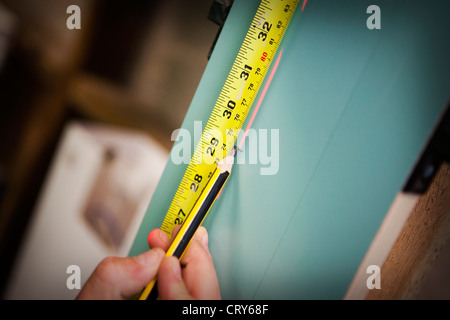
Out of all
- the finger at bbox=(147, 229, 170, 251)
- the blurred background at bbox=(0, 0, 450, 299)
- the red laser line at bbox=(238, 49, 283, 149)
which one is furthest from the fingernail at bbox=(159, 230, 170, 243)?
the blurred background at bbox=(0, 0, 450, 299)

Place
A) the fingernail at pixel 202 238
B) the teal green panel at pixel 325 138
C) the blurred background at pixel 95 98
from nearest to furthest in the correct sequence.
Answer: the teal green panel at pixel 325 138
the fingernail at pixel 202 238
the blurred background at pixel 95 98

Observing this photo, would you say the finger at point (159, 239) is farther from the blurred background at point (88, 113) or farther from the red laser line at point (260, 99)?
the blurred background at point (88, 113)

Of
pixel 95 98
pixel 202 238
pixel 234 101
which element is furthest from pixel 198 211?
pixel 95 98

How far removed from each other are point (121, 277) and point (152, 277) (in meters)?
0.05

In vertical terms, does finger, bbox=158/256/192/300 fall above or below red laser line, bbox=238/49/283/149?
below

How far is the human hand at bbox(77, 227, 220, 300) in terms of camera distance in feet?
1.58

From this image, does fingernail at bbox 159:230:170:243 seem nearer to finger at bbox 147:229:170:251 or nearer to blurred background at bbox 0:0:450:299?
finger at bbox 147:229:170:251

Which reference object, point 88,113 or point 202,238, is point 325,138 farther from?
point 88,113

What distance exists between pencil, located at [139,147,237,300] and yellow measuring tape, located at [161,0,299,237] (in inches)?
1.6

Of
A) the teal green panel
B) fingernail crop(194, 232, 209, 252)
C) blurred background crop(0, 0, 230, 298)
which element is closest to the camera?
the teal green panel

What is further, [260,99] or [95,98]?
[95,98]

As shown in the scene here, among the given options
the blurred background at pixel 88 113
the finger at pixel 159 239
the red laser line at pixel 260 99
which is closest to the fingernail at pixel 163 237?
the finger at pixel 159 239

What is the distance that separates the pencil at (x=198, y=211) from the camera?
51cm

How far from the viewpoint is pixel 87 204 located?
1125 mm
